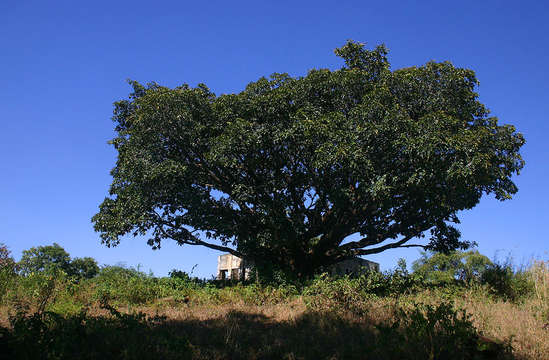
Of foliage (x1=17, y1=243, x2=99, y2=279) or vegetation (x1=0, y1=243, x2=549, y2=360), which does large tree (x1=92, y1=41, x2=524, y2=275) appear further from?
foliage (x1=17, y1=243, x2=99, y2=279)

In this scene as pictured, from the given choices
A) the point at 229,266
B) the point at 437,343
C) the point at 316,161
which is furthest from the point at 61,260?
the point at 437,343

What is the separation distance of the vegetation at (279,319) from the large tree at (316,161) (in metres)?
3.25

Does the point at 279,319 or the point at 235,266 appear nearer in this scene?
the point at 279,319

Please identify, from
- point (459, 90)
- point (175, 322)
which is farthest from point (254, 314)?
point (459, 90)

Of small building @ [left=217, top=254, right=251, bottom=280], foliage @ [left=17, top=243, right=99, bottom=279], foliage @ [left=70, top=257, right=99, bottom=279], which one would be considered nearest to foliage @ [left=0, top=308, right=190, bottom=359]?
small building @ [left=217, top=254, right=251, bottom=280]

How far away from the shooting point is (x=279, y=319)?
1055cm

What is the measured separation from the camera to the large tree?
15.1m

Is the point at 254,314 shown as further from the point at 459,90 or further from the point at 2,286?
the point at 459,90

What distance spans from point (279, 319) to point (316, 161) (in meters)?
6.62

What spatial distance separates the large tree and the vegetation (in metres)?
3.25

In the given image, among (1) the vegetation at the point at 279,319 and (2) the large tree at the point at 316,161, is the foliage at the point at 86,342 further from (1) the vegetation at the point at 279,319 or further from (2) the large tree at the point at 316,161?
(2) the large tree at the point at 316,161

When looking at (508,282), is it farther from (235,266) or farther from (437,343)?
(235,266)

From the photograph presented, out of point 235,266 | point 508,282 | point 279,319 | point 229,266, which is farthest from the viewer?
point 229,266

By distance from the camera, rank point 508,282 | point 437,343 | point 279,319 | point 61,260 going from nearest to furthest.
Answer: point 437,343
point 279,319
point 508,282
point 61,260
